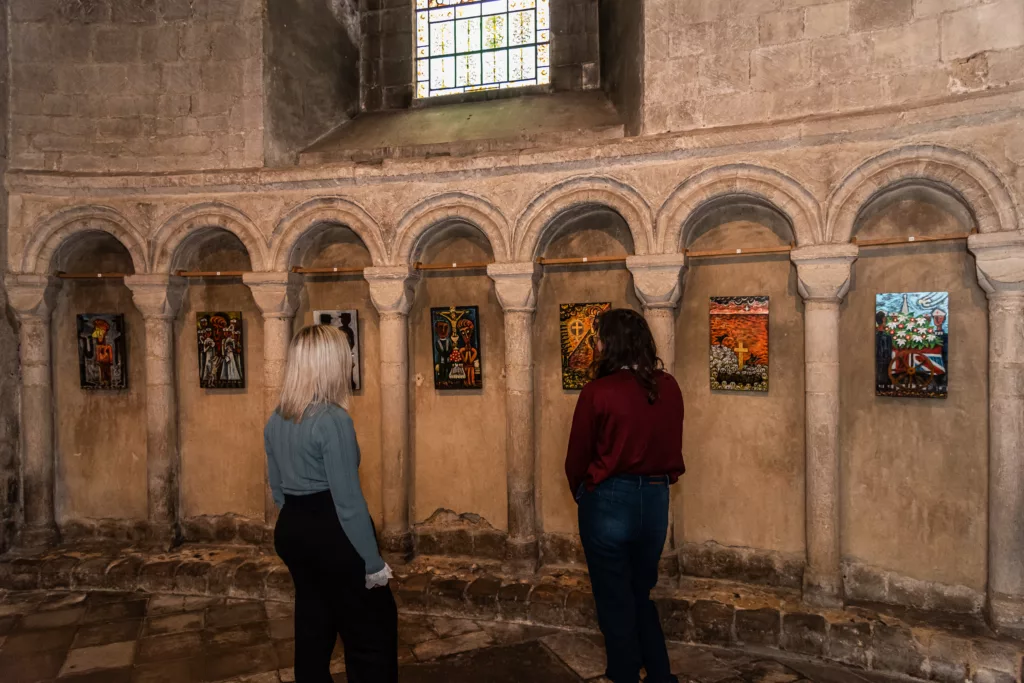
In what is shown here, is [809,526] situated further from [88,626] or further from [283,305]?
[88,626]

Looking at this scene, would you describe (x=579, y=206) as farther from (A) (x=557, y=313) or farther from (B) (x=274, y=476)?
(B) (x=274, y=476)

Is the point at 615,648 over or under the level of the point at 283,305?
under

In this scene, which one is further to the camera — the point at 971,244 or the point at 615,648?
the point at 971,244

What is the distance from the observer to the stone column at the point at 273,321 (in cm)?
549

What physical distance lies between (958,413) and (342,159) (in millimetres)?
4685

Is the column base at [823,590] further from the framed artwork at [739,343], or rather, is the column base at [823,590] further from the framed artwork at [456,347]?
the framed artwork at [456,347]

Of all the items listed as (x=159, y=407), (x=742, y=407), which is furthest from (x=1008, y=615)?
(x=159, y=407)

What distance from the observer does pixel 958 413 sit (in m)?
4.36

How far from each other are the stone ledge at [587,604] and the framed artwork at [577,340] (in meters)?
1.41

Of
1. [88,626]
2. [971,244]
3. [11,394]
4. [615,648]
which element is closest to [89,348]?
[11,394]

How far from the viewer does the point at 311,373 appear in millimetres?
2562

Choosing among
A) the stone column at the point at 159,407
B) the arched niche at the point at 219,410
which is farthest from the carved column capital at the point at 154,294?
the arched niche at the point at 219,410

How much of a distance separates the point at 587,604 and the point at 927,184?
3.28 metres

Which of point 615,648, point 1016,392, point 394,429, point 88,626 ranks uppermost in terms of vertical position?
point 1016,392
